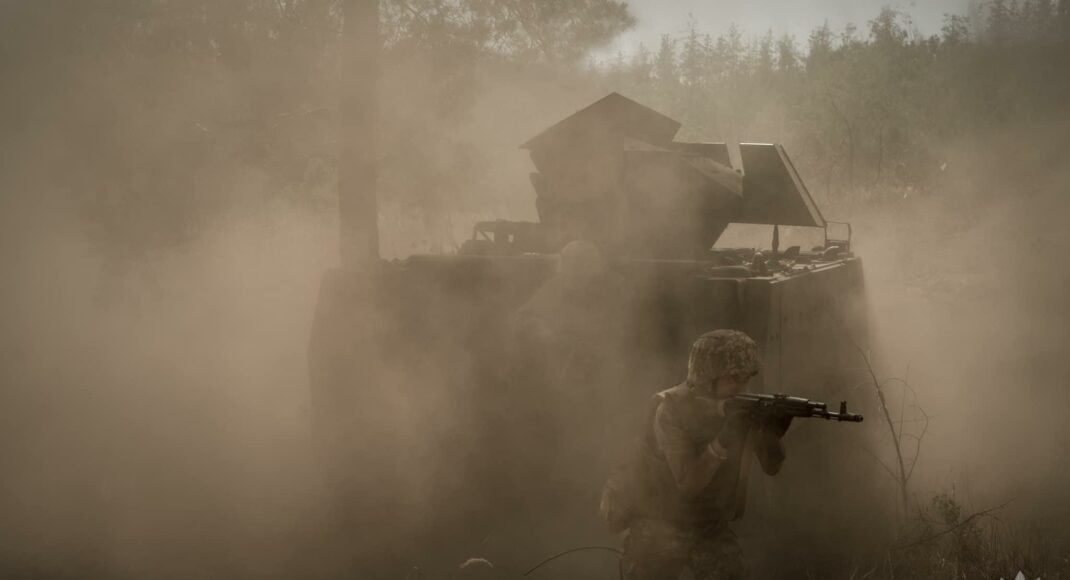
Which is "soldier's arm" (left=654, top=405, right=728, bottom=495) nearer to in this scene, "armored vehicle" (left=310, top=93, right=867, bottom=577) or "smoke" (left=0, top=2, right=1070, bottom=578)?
"armored vehicle" (left=310, top=93, right=867, bottom=577)

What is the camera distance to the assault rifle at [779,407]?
4.54 meters

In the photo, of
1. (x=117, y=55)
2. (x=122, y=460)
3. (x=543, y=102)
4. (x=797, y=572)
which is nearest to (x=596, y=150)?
(x=797, y=572)

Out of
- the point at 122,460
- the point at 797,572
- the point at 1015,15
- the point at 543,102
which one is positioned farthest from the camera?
the point at 1015,15

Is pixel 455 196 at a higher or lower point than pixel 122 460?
higher

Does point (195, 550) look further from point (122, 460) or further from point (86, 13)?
point (86, 13)

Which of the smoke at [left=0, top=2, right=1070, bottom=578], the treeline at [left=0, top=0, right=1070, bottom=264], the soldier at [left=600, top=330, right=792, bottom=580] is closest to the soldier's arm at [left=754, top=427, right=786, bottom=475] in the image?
the soldier at [left=600, top=330, right=792, bottom=580]

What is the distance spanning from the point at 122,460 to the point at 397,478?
3.71 metres

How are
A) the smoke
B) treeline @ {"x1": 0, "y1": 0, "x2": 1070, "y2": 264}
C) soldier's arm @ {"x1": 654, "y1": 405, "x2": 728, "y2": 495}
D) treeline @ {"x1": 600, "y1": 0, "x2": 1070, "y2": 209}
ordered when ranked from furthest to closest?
1. treeline @ {"x1": 600, "y1": 0, "x2": 1070, "y2": 209}
2. treeline @ {"x1": 0, "y1": 0, "x2": 1070, "y2": 264}
3. the smoke
4. soldier's arm @ {"x1": 654, "y1": 405, "x2": 728, "y2": 495}

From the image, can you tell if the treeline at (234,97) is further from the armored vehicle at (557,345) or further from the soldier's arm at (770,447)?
the soldier's arm at (770,447)

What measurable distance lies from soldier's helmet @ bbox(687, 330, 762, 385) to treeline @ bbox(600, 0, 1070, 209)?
49.5ft

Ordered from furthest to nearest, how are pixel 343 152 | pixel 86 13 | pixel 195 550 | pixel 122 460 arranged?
pixel 86 13 → pixel 343 152 → pixel 122 460 → pixel 195 550

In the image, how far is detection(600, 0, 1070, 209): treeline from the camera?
1081 inches

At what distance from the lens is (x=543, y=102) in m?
16.9

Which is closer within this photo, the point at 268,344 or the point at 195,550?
the point at 195,550
